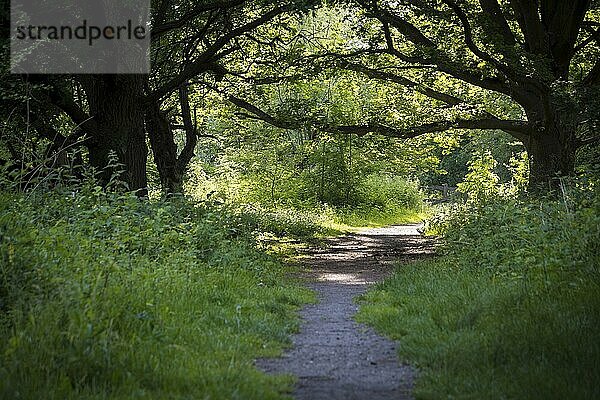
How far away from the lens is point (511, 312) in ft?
23.1

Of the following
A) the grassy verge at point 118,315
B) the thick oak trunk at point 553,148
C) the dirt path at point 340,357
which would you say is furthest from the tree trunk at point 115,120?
the thick oak trunk at point 553,148

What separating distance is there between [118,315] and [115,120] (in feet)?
30.4

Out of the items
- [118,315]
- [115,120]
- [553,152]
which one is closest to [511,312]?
[118,315]

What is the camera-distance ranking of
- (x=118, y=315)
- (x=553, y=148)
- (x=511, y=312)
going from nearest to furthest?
(x=118, y=315), (x=511, y=312), (x=553, y=148)

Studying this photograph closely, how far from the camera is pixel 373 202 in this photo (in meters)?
37.6

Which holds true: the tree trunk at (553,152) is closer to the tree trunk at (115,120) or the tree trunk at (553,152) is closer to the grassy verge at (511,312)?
the grassy verge at (511,312)

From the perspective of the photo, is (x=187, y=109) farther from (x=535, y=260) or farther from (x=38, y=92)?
(x=535, y=260)

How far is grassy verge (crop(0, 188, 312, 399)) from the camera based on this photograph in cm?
502

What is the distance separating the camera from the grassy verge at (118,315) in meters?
5.02

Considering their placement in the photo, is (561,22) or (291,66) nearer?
(561,22)

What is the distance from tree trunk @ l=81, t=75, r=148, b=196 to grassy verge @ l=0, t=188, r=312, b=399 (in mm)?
4198

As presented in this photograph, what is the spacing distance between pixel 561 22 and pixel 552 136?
9.52 feet

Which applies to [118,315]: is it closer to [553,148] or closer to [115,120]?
[115,120]

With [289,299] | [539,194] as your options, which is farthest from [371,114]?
[289,299]
